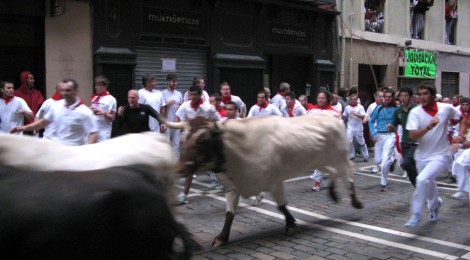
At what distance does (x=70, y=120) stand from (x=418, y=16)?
19617mm

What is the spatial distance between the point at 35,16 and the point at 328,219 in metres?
7.60

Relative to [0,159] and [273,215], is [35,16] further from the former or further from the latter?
[0,159]

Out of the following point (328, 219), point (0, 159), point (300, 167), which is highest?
point (0, 159)

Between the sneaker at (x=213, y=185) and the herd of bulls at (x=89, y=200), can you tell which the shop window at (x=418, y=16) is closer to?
the sneaker at (x=213, y=185)

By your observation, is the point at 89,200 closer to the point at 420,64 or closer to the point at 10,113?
the point at 10,113

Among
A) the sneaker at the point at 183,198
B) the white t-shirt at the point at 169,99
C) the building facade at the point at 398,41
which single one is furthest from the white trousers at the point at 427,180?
the building facade at the point at 398,41

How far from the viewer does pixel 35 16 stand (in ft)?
36.1

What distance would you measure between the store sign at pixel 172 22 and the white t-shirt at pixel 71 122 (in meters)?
6.51

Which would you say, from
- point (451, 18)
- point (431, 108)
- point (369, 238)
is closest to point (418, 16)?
point (451, 18)

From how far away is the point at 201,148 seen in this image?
208 inches

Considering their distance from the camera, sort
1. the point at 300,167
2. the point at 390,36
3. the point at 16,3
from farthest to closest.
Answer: the point at 390,36 < the point at 16,3 < the point at 300,167

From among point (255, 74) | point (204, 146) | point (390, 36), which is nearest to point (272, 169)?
point (204, 146)

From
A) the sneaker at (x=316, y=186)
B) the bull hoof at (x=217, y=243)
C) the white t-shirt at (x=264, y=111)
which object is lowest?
the bull hoof at (x=217, y=243)

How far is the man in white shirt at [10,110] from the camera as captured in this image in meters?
8.98
